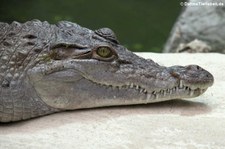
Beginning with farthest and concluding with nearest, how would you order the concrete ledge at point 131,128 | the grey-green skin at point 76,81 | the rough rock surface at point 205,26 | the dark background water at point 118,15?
the dark background water at point 118,15
the rough rock surface at point 205,26
the grey-green skin at point 76,81
the concrete ledge at point 131,128

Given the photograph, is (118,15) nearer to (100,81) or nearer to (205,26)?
(205,26)

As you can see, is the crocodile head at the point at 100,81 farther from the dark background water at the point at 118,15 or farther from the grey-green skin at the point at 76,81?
the dark background water at the point at 118,15

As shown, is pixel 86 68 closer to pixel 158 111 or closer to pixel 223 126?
pixel 158 111

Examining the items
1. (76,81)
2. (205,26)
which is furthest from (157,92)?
(205,26)

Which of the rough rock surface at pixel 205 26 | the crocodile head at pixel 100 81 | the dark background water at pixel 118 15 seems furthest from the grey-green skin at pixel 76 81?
the dark background water at pixel 118 15

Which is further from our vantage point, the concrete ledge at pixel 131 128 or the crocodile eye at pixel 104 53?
the crocodile eye at pixel 104 53

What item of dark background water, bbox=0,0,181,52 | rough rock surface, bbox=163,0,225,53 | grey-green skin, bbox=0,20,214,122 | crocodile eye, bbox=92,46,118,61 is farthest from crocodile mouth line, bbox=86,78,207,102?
dark background water, bbox=0,0,181,52

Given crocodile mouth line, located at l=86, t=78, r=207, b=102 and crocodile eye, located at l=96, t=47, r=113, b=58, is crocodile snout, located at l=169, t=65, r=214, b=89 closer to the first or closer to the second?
crocodile mouth line, located at l=86, t=78, r=207, b=102
